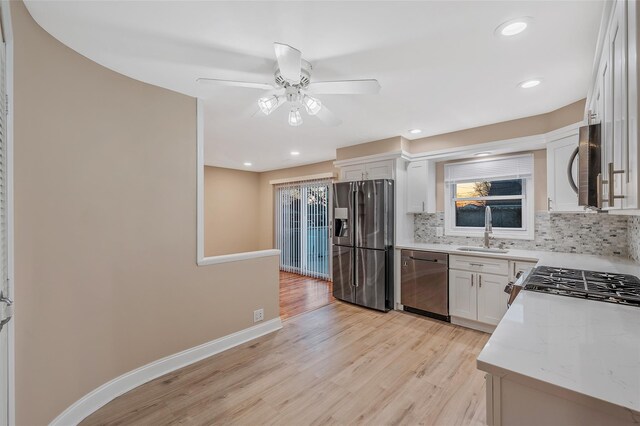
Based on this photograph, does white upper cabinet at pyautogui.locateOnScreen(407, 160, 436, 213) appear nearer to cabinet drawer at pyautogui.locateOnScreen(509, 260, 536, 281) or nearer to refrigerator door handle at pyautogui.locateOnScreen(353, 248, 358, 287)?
refrigerator door handle at pyautogui.locateOnScreen(353, 248, 358, 287)

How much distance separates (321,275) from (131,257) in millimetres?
4080

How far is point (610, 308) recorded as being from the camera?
4.00 feet

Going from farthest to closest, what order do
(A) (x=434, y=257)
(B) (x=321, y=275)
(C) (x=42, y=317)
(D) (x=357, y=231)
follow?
(B) (x=321, y=275) < (D) (x=357, y=231) < (A) (x=434, y=257) < (C) (x=42, y=317)

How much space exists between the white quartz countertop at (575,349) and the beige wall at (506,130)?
2283mm

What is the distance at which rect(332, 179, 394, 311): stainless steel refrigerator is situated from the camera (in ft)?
12.2

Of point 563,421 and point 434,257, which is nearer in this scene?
point 563,421

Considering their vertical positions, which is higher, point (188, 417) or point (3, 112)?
point (3, 112)

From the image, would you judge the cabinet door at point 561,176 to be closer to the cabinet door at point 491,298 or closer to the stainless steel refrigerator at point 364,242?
the cabinet door at point 491,298

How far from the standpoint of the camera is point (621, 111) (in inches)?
38.5

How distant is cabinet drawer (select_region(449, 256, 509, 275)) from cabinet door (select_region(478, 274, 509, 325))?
0.21 feet

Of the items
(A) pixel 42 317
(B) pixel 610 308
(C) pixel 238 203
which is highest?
(C) pixel 238 203

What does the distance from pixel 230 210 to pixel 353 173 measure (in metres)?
3.51

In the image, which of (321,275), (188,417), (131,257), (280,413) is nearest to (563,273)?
(280,413)

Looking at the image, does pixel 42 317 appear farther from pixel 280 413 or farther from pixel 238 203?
pixel 238 203
